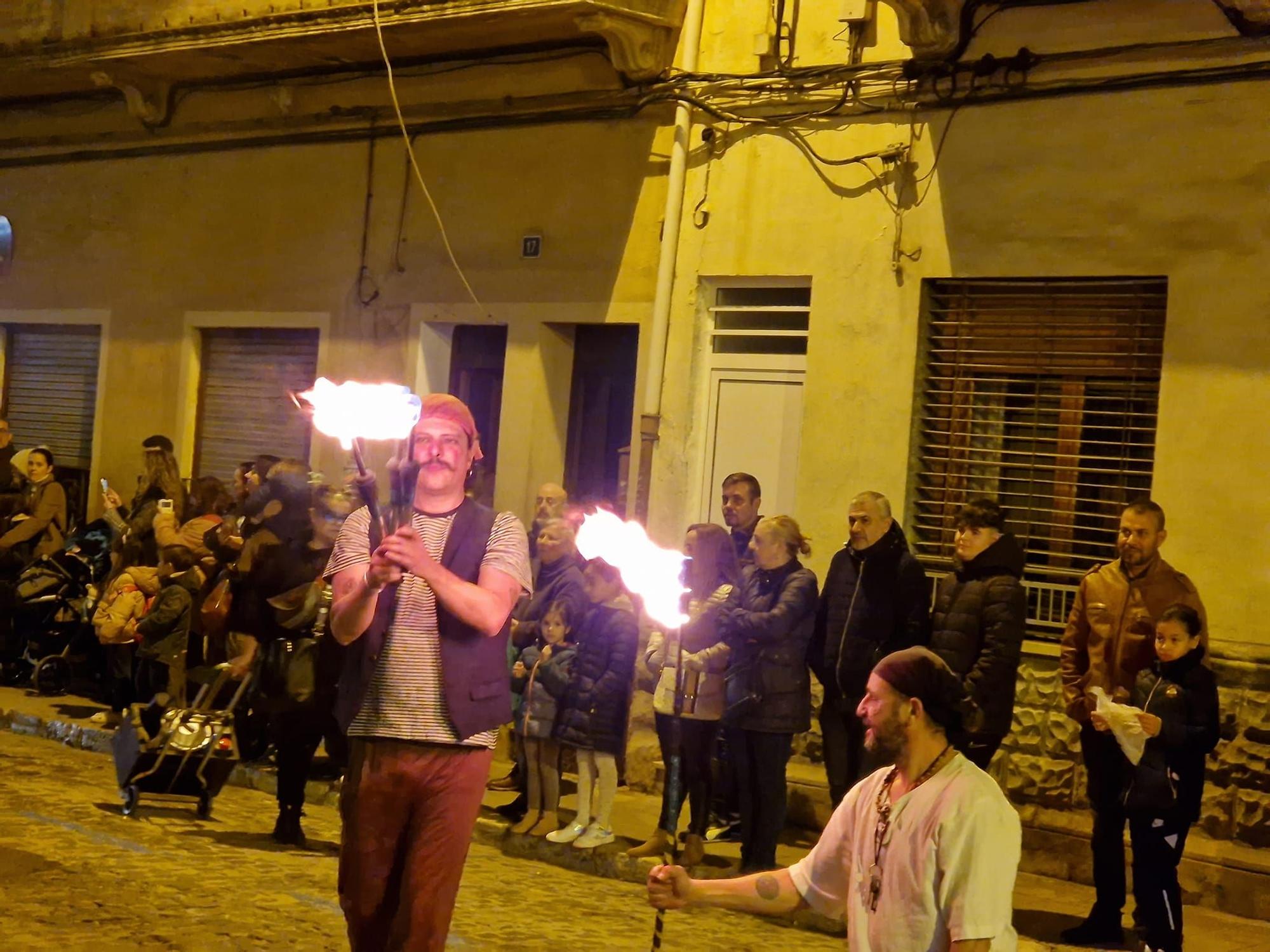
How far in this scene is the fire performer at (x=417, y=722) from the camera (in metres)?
5.16

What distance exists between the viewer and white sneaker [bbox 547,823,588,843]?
970 centimetres

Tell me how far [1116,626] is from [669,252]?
510 centimetres

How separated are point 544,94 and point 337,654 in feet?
19.5

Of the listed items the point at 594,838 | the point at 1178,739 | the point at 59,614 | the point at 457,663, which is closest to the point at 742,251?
the point at 594,838

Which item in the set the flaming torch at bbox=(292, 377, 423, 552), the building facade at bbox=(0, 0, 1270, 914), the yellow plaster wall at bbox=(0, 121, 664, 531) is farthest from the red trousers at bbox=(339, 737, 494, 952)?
the yellow plaster wall at bbox=(0, 121, 664, 531)

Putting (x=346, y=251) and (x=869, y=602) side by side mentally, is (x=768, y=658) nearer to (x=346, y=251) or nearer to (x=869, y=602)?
(x=869, y=602)

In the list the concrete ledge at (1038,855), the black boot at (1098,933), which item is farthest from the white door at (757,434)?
the black boot at (1098,933)

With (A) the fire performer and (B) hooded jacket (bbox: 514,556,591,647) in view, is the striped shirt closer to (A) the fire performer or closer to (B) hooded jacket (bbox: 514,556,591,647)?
(A) the fire performer

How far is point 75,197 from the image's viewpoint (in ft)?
56.9

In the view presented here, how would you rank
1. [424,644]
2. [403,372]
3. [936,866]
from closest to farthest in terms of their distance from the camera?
[936,866] < [424,644] < [403,372]

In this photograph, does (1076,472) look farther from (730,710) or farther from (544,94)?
(544,94)

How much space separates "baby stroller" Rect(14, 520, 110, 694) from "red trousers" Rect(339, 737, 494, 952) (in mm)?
9429

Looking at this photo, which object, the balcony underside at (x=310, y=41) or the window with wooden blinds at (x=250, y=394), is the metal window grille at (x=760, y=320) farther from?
the window with wooden blinds at (x=250, y=394)

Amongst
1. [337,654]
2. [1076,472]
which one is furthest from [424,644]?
[1076,472]
